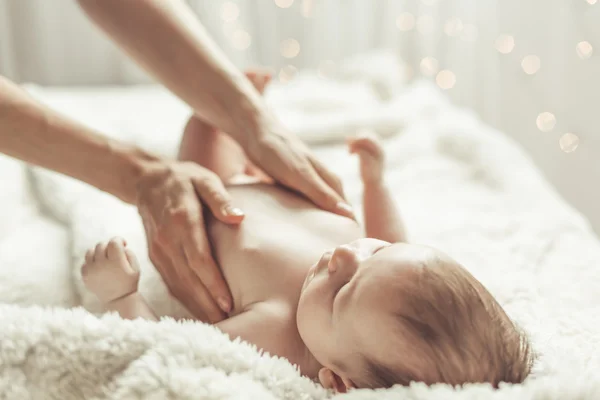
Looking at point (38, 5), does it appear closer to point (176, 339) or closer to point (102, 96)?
point (102, 96)

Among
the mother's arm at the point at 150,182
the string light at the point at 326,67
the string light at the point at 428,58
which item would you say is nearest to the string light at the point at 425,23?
the string light at the point at 428,58

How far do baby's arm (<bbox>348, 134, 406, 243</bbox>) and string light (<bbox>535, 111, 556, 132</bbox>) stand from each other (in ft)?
4.20

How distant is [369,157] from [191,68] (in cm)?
37

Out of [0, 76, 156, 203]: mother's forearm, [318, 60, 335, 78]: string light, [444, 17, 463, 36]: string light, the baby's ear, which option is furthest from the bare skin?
[444, 17, 463, 36]: string light

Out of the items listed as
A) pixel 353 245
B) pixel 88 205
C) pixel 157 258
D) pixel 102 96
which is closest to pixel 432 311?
pixel 353 245

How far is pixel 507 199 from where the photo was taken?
1.41 m

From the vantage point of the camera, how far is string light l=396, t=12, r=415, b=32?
7.98ft

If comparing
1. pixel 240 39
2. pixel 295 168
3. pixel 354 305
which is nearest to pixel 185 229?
pixel 295 168

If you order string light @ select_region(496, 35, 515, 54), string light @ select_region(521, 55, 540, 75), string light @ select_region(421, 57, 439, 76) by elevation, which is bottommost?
string light @ select_region(421, 57, 439, 76)

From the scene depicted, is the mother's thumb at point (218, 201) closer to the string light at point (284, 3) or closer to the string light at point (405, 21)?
the string light at point (284, 3)

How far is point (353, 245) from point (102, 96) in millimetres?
1333

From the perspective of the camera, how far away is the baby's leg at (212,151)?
4.20ft

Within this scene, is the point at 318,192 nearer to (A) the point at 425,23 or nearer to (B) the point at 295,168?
(B) the point at 295,168

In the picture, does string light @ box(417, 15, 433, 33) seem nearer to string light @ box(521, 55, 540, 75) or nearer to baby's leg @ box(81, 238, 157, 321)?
string light @ box(521, 55, 540, 75)
